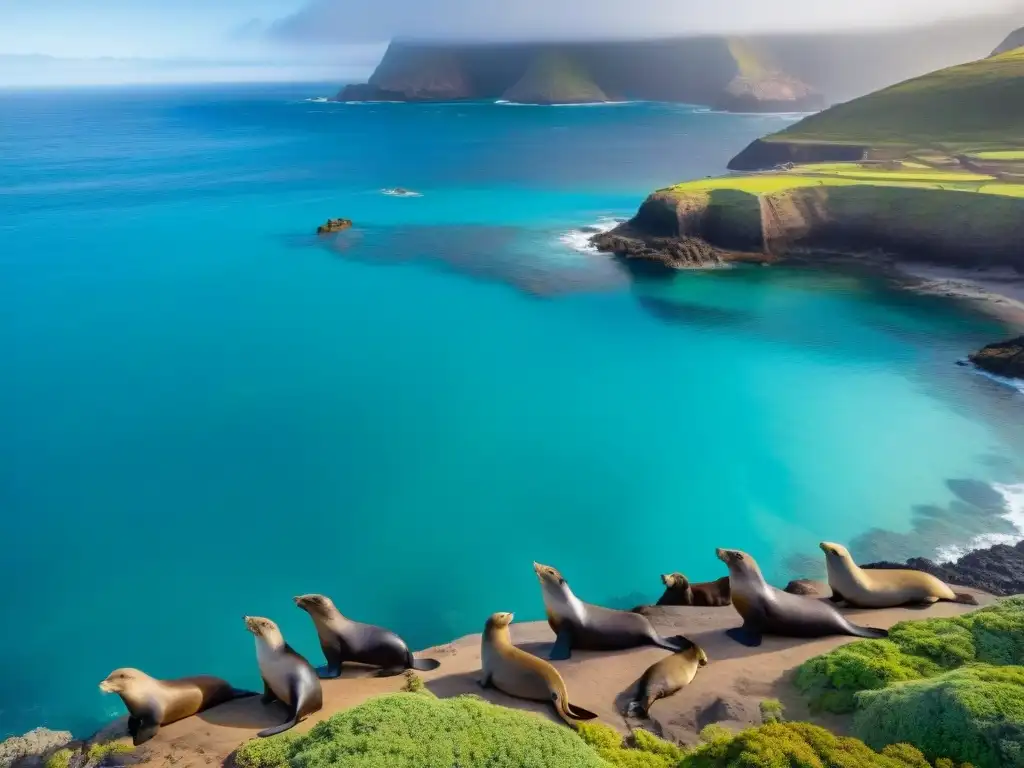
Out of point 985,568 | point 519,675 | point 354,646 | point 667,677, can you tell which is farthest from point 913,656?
point 354,646

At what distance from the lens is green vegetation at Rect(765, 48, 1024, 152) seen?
72750mm

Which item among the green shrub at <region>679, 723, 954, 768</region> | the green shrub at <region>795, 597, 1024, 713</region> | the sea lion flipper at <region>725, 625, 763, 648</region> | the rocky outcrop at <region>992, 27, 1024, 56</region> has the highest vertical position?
the rocky outcrop at <region>992, 27, 1024, 56</region>

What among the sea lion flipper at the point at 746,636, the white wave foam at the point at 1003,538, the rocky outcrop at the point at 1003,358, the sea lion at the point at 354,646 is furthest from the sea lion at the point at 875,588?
the rocky outcrop at the point at 1003,358

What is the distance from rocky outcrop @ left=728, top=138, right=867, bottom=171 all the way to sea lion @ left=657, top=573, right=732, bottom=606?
70055mm

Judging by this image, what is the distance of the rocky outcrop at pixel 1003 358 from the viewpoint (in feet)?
108

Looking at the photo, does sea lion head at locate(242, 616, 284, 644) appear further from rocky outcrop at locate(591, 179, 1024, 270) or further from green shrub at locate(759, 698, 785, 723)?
rocky outcrop at locate(591, 179, 1024, 270)

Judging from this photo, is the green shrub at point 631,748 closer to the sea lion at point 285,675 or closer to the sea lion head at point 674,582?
the sea lion at point 285,675

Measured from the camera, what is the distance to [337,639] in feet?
45.1

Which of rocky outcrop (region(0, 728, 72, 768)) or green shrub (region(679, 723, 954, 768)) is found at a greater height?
green shrub (region(679, 723, 954, 768))

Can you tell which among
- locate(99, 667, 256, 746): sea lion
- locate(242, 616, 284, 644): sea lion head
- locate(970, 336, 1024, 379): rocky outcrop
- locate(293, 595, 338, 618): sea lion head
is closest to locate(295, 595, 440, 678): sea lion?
locate(293, 595, 338, 618): sea lion head

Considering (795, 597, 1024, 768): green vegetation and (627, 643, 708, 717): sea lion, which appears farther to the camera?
(627, 643, 708, 717): sea lion

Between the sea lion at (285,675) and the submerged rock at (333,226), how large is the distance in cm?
5514

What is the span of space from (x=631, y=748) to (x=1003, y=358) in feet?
108

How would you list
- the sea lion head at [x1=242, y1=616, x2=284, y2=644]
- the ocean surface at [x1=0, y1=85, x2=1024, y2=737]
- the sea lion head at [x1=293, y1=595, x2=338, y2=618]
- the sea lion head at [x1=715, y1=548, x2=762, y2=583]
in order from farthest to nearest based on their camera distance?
the ocean surface at [x1=0, y1=85, x2=1024, y2=737] < the sea lion head at [x1=715, y1=548, x2=762, y2=583] < the sea lion head at [x1=293, y1=595, x2=338, y2=618] < the sea lion head at [x1=242, y1=616, x2=284, y2=644]
